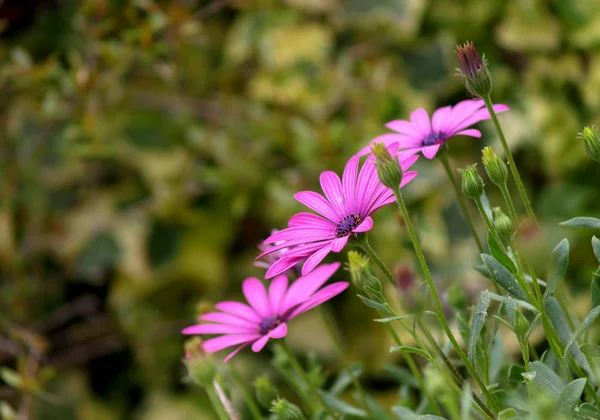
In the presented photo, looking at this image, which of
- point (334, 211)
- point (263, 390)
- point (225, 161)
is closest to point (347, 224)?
point (334, 211)

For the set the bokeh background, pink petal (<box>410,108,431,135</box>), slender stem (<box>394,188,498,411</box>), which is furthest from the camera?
the bokeh background

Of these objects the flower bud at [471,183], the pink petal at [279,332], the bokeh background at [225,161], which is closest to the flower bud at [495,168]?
the flower bud at [471,183]

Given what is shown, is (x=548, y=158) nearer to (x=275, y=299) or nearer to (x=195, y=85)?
(x=195, y=85)

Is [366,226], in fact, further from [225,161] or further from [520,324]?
[225,161]

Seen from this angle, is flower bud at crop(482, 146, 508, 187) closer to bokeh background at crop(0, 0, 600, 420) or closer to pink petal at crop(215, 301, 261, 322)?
pink petal at crop(215, 301, 261, 322)

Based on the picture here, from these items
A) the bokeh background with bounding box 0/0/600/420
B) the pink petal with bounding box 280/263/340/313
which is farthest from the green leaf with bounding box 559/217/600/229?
the bokeh background with bounding box 0/0/600/420

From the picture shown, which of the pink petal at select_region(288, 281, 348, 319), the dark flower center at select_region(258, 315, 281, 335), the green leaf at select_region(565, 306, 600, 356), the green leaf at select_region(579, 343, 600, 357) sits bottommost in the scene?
the green leaf at select_region(579, 343, 600, 357)
